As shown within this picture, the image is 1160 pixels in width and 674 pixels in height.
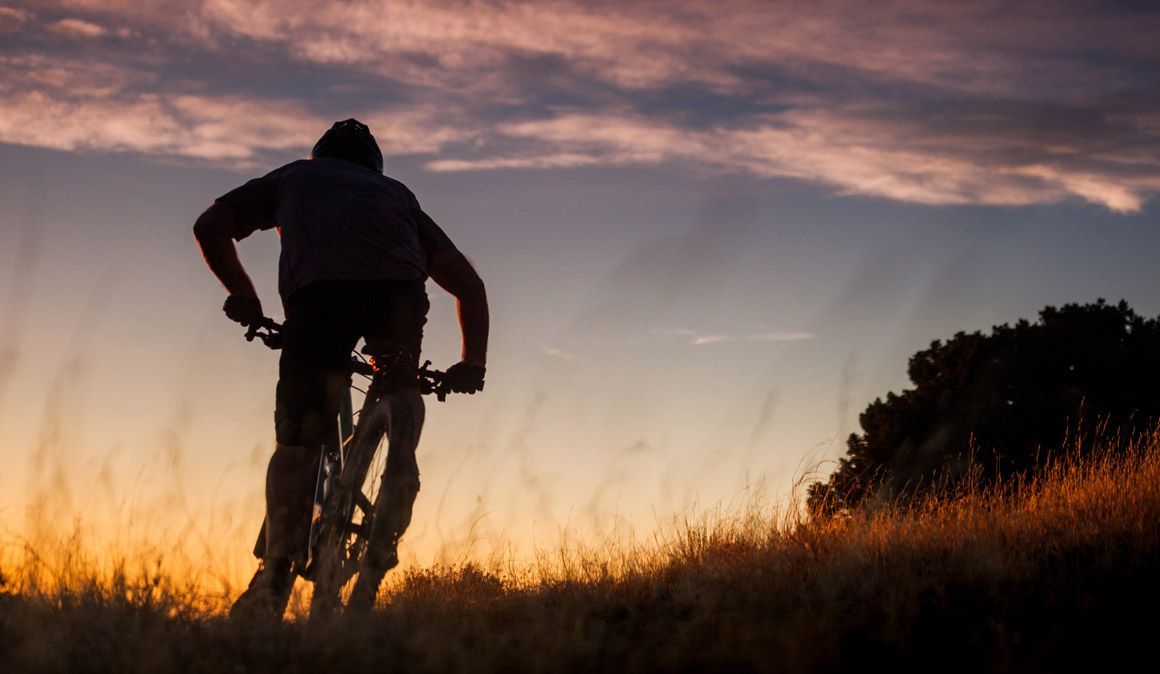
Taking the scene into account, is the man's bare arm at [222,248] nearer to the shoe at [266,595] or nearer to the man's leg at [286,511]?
the man's leg at [286,511]

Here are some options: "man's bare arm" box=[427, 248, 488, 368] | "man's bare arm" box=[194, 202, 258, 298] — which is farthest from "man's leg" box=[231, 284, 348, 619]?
"man's bare arm" box=[427, 248, 488, 368]

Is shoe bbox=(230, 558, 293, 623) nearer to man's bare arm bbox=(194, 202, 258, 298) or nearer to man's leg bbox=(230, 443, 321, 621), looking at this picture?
man's leg bbox=(230, 443, 321, 621)

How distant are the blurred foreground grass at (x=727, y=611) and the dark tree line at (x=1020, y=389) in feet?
65.2

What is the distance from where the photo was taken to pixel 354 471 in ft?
16.3

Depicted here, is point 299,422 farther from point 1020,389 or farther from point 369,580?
point 1020,389

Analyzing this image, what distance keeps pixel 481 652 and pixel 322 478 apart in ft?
5.32

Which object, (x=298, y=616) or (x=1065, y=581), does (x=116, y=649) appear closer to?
(x=298, y=616)

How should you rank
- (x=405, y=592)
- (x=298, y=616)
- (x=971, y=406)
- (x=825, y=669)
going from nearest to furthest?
(x=825, y=669) → (x=298, y=616) → (x=405, y=592) → (x=971, y=406)

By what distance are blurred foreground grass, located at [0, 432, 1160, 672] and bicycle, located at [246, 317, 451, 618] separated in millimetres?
401

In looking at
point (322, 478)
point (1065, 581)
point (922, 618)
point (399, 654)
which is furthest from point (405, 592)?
point (1065, 581)

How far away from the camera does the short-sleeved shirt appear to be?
481 cm

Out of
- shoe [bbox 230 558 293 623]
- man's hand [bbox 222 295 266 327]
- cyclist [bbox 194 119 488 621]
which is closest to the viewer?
shoe [bbox 230 558 293 623]

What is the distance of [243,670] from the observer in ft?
12.0

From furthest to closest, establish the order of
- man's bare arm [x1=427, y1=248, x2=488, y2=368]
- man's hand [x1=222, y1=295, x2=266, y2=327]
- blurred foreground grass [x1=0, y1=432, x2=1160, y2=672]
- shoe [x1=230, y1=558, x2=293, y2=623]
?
1. man's bare arm [x1=427, y1=248, x2=488, y2=368]
2. man's hand [x1=222, y1=295, x2=266, y2=327]
3. shoe [x1=230, y1=558, x2=293, y2=623]
4. blurred foreground grass [x1=0, y1=432, x2=1160, y2=672]
